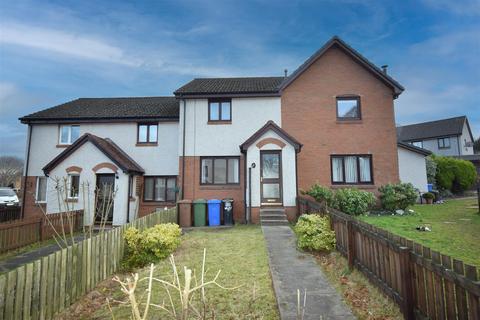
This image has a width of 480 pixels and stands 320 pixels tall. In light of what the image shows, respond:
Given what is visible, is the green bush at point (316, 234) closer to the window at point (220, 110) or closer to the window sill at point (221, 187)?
the window sill at point (221, 187)

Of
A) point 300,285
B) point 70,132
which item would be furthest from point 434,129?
point 70,132

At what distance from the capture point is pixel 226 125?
1688 centimetres

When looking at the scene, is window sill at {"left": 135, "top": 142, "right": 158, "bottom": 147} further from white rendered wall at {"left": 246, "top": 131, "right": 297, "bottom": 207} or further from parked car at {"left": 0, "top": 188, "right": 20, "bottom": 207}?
parked car at {"left": 0, "top": 188, "right": 20, "bottom": 207}

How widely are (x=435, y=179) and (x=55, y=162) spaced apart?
30655 millimetres

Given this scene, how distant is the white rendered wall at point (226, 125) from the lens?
16703 millimetres

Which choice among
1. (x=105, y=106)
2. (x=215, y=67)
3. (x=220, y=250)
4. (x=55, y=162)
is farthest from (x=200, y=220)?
(x=215, y=67)

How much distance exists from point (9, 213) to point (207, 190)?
1249 centimetres

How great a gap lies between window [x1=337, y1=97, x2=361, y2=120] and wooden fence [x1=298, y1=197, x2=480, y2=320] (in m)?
11.3

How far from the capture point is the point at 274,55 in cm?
2994

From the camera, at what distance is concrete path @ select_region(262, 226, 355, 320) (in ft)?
15.8

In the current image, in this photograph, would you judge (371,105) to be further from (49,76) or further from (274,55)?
(49,76)

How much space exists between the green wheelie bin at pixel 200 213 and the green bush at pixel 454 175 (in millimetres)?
23298

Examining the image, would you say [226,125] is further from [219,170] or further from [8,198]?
[8,198]

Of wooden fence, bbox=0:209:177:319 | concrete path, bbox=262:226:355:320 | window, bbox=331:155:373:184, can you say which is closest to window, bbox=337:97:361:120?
window, bbox=331:155:373:184
